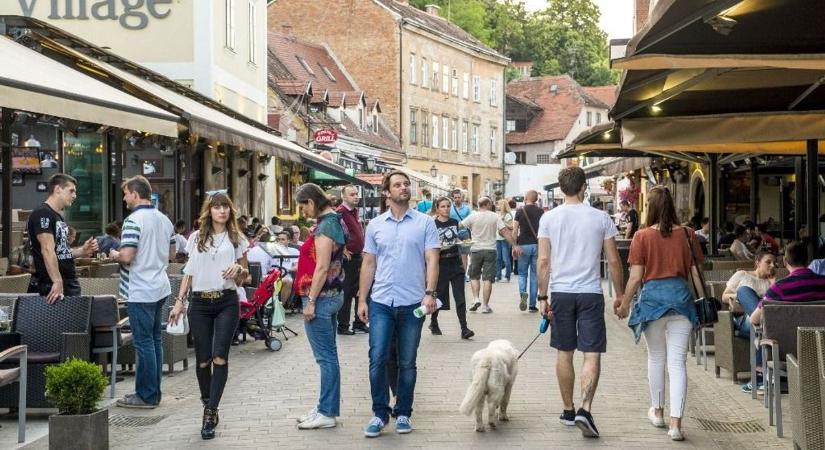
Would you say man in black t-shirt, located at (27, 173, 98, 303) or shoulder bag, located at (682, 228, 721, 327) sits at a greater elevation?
man in black t-shirt, located at (27, 173, 98, 303)

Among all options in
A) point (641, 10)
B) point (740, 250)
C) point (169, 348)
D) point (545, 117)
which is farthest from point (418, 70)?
point (169, 348)

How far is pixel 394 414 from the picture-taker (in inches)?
367

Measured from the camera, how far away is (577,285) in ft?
29.2

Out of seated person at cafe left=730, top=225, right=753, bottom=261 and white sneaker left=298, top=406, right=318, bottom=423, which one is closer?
white sneaker left=298, top=406, right=318, bottom=423

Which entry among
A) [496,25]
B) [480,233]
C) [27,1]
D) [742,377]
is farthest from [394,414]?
[496,25]

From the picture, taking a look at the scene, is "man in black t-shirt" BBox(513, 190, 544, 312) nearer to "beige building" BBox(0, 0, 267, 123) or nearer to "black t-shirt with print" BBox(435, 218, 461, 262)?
"black t-shirt with print" BBox(435, 218, 461, 262)

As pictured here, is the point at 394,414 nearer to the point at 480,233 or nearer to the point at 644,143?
the point at 644,143

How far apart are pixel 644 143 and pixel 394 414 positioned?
17.6 feet

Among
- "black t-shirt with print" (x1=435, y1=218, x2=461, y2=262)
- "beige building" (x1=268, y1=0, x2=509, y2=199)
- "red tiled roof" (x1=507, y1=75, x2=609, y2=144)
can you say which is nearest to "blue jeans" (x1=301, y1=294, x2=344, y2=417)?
"black t-shirt with print" (x1=435, y1=218, x2=461, y2=262)

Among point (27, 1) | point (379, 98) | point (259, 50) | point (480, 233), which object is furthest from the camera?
point (379, 98)

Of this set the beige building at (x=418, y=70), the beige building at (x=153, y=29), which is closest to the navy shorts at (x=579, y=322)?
the beige building at (x=153, y=29)

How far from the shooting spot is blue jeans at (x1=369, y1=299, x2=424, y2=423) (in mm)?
9086

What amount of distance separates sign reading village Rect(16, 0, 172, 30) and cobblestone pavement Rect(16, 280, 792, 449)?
1447 centimetres

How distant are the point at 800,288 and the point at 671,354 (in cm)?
128
